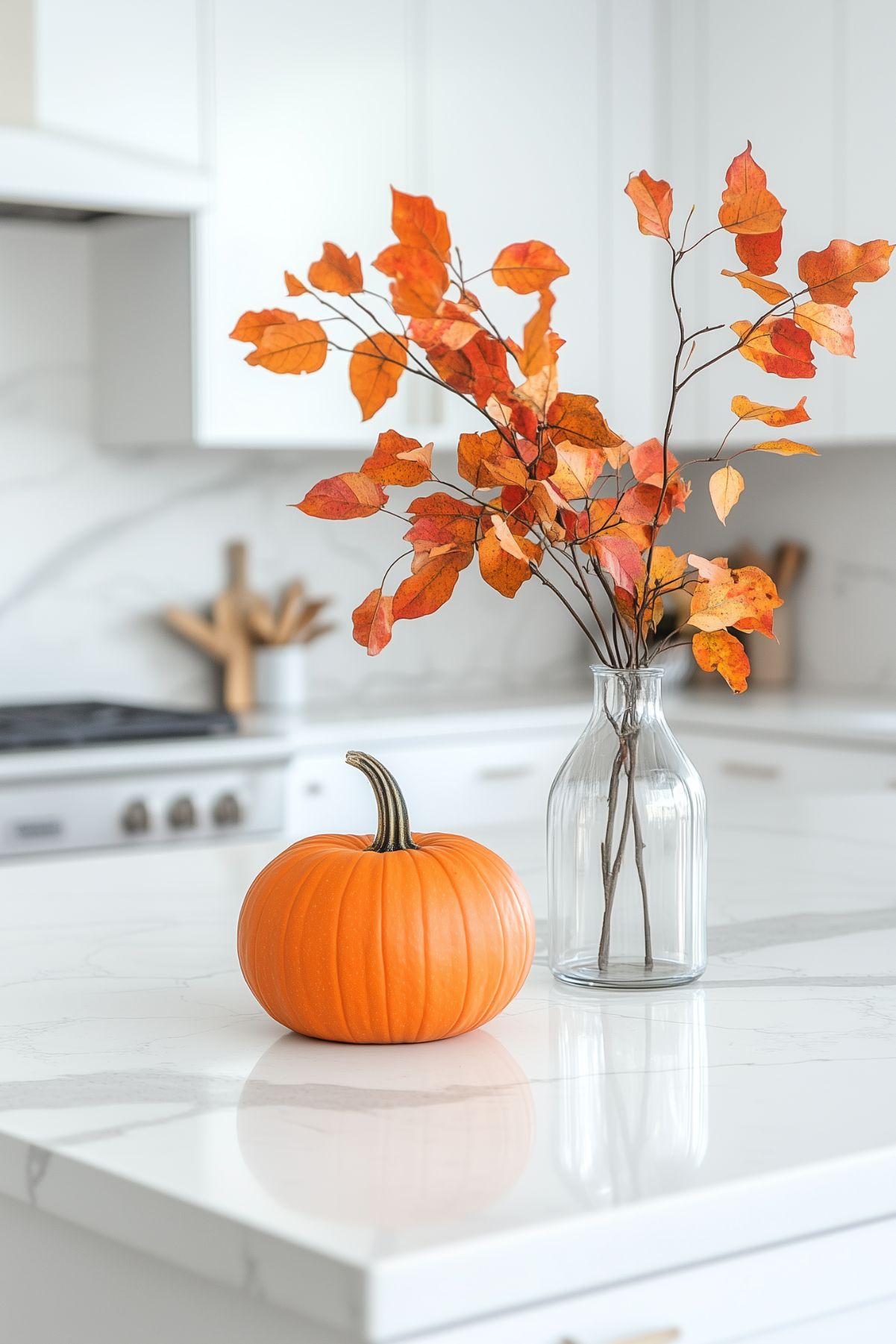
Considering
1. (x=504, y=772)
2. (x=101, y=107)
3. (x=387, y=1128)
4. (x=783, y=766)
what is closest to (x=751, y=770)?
(x=783, y=766)

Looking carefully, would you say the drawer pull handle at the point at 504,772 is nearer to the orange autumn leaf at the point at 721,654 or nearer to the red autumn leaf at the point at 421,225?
the orange autumn leaf at the point at 721,654

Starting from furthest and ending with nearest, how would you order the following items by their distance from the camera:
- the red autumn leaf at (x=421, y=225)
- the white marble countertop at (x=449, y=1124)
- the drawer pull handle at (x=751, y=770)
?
1. the drawer pull handle at (x=751, y=770)
2. the red autumn leaf at (x=421, y=225)
3. the white marble countertop at (x=449, y=1124)

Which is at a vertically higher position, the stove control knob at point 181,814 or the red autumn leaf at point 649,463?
the red autumn leaf at point 649,463

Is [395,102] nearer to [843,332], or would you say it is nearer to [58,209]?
[58,209]

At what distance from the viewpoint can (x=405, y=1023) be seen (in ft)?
3.43

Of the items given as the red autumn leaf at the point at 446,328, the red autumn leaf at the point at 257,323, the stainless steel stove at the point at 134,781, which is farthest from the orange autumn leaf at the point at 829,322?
the stainless steel stove at the point at 134,781

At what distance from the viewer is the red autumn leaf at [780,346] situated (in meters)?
1.11

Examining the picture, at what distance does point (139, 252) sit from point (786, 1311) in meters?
2.86

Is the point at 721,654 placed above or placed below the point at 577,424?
below

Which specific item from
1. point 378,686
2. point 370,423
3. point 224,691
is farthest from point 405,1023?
point 378,686

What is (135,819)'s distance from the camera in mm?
2961

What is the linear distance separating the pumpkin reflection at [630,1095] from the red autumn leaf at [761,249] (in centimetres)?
48

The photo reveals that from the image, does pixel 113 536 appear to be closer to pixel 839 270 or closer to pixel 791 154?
pixel 791 154

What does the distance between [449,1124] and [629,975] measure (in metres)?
0.31
